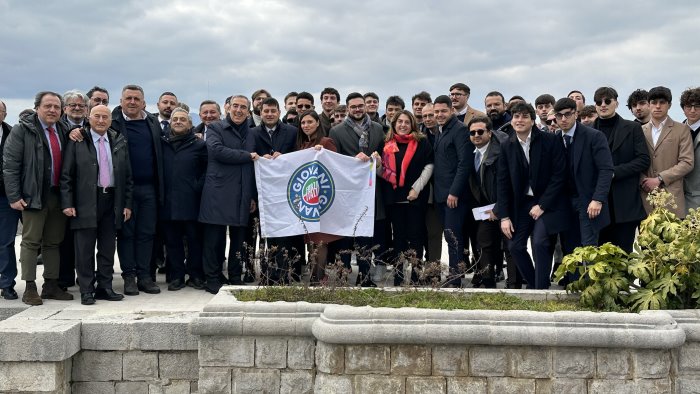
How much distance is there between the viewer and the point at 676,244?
5809 mm

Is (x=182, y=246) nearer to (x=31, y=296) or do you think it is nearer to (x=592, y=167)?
(x=31, y=296)

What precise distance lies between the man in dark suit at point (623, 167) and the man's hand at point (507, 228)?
44.6 inches

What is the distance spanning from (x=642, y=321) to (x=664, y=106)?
347 cm

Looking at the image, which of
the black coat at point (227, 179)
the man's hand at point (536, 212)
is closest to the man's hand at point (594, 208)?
the man's hand at point (536, 212)

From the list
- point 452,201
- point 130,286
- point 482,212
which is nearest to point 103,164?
point 130,286

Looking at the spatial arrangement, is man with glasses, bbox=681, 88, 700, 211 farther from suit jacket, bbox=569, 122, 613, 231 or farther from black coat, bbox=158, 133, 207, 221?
black coat, bbox=158, 133, 207, 221

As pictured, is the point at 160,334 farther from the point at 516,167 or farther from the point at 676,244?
the point at 676,244

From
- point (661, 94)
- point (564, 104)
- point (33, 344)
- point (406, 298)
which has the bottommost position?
point (33, 344)

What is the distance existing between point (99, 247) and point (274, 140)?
2.33 metres

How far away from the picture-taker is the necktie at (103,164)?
729 centimetres

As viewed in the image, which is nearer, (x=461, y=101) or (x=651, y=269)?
(x=651, y=269)

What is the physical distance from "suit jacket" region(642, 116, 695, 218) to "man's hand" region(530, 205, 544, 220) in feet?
4.24

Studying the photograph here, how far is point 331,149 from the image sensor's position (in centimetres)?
813

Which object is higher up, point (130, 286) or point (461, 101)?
point (461, 101)
